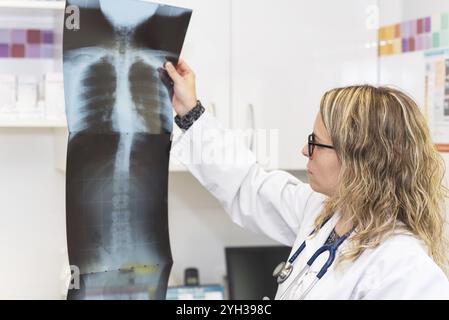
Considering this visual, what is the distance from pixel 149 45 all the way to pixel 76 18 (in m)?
0.16

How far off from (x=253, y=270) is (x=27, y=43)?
954 mm

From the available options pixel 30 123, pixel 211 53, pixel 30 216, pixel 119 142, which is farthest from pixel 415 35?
pixel 30 216

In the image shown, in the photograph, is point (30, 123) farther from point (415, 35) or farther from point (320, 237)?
point (415, 35)

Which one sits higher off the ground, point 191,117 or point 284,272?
point 191,117

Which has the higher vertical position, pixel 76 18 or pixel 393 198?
pixel 76 18

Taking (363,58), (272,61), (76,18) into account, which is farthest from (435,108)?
(76,18)

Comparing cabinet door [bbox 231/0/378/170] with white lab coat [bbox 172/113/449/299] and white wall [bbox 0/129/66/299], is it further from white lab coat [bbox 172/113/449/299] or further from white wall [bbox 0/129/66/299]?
white wall [bbox 0/129/66/299]

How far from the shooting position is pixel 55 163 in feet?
5.75

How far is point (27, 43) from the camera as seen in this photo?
171 centimetres

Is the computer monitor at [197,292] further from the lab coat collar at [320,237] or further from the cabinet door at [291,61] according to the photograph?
the lab coat collar at [320,237]

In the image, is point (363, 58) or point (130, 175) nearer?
point (130, 175)

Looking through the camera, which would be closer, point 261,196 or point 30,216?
point 261,196
